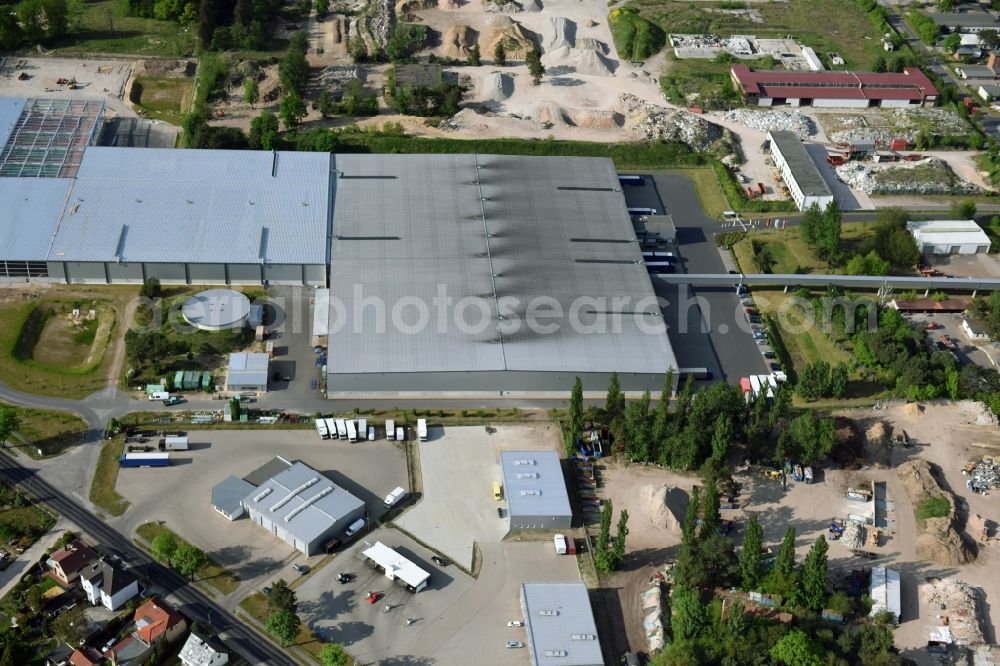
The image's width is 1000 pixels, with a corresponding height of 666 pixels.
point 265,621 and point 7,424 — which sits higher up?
point 7,424

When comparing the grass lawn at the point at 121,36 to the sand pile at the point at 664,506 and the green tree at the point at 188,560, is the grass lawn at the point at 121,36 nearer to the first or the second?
the green tree at the point at 188,560

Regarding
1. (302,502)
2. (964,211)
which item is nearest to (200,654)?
(302,502)

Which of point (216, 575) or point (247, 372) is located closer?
point (216, 575)

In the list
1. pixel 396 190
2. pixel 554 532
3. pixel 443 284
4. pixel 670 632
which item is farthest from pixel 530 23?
pixel 670 632

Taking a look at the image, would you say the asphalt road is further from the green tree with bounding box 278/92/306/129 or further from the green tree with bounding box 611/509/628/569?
the green tree with bounding box 278/92/306/129

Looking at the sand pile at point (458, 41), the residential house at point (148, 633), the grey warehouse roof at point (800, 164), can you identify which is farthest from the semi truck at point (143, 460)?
the sand pile at point (458, 41)

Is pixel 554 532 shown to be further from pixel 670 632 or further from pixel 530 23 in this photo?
pixel 530 23

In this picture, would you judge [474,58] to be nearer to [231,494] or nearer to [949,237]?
[949,237]
